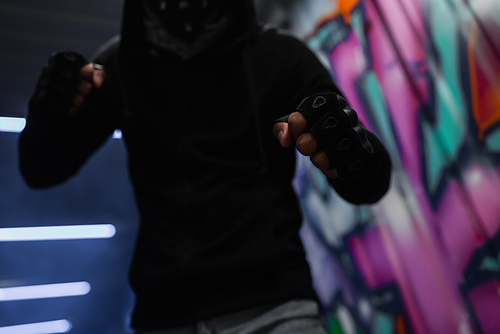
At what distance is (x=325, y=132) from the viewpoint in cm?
51

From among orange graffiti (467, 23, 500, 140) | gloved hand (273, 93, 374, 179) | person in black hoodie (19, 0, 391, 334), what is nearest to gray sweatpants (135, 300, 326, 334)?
person in black hoodie (19, 0, 391, 334)

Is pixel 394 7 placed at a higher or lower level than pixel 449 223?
higher

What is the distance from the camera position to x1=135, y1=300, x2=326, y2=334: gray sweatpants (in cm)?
67

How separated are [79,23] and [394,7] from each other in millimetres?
2009

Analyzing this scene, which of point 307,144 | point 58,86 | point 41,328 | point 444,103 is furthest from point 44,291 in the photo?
A: point 444,103

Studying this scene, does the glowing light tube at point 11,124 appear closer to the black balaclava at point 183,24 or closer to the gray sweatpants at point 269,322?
the black balaclava at point 183,24

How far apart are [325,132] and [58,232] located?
2154 millimetres

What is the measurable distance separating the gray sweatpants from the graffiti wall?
2.41ft

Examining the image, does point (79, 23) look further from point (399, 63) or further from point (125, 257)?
point (399, 63)

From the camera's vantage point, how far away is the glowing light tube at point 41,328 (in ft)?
6.28

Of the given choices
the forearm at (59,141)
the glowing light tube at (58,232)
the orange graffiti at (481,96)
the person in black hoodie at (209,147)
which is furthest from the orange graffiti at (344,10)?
the glowing light tube at (58,232)

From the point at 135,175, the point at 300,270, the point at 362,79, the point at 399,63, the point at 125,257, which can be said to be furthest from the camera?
the point at 125,257

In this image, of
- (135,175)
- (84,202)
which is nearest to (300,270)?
(135,175)

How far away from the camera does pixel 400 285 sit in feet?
4.75
